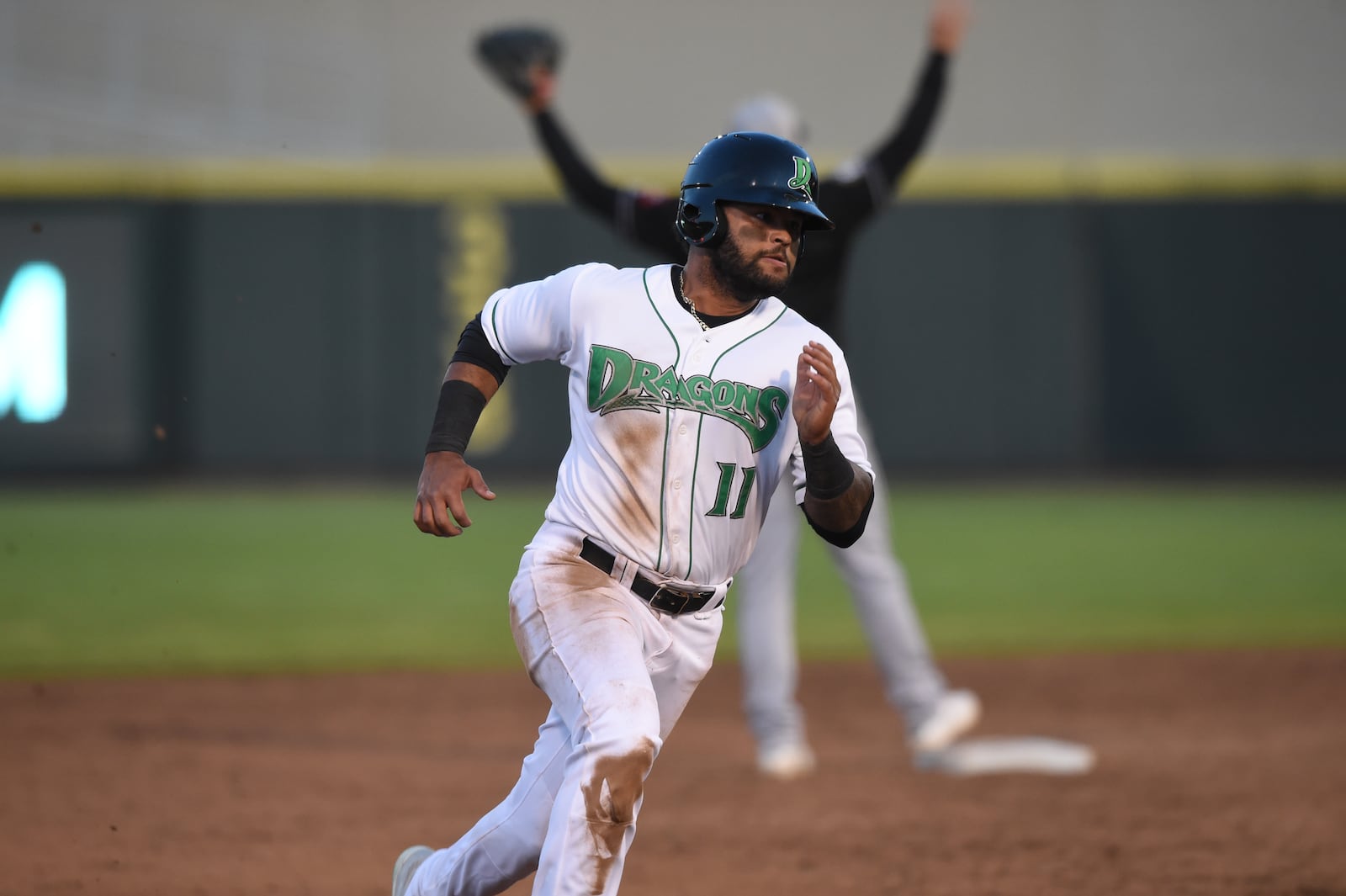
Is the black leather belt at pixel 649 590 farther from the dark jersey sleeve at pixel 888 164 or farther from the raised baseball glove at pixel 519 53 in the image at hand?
the raised baseball glove at pixel 519 53

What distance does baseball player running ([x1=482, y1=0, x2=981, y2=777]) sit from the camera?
17.0ft

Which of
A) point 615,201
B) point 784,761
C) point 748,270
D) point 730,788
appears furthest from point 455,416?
point 784,761

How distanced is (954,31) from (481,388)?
279cm

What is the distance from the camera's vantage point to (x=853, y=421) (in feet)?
10.6

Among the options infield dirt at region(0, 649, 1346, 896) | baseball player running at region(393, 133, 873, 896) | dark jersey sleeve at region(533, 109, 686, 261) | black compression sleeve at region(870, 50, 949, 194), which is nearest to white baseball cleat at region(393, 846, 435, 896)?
baseball player running at region(393, 133, 873, 896)

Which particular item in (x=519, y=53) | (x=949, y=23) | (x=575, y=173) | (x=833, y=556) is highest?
(x=949, y=23)

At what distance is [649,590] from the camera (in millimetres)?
3176

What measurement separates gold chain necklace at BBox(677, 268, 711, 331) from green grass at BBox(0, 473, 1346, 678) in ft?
14.6

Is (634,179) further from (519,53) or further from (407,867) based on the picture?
(407,867)

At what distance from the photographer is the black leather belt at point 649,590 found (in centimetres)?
317

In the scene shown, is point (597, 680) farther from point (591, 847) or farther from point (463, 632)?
point (463, 632)

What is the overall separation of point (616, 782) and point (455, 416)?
86cm

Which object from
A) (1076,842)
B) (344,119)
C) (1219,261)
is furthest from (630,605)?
(344,119)

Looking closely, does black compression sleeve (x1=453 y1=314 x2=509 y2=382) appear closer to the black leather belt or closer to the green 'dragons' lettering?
the green 'dragons' lettering
